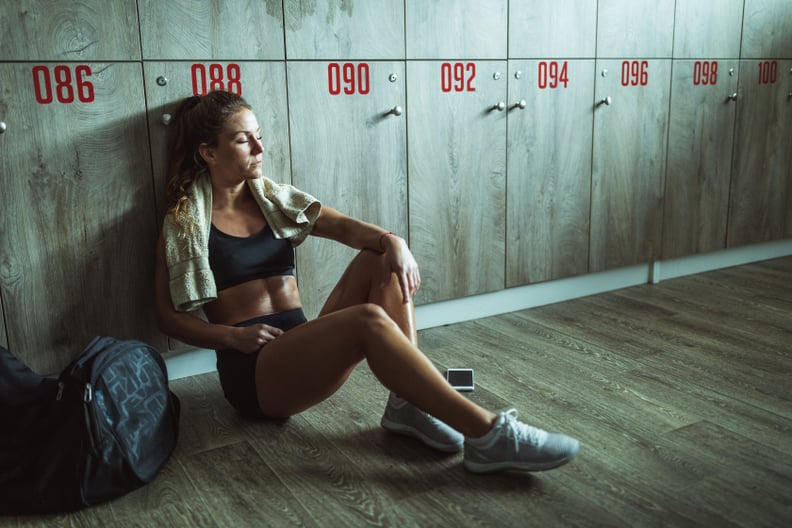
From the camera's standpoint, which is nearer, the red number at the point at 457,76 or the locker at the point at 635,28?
the red number at the point at 457,76

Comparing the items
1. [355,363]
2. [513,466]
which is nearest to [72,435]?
[355,363]

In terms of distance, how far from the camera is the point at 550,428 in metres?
1.96

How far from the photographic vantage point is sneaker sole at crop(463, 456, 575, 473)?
1639 mm

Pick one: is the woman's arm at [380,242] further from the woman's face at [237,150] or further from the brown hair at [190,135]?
the brown hair at [190,135]

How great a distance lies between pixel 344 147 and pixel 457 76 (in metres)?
0.54

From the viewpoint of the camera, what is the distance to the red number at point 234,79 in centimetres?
224

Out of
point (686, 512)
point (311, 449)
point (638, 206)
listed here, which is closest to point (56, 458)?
point (311, 449)

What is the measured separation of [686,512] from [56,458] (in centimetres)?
141

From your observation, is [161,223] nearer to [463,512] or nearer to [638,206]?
[463,512]

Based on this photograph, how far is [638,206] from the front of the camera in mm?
3271

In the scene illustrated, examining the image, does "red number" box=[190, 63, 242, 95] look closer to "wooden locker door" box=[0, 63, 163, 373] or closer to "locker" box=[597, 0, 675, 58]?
"wooden locker door" box=[0, 63, 163, 373]

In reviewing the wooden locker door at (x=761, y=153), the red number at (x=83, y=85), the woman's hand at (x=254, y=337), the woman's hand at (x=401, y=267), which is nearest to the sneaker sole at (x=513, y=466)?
the woman's hand at (x=401, y=267)

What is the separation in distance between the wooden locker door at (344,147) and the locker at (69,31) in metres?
0.53

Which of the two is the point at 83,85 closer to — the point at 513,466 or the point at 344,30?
the point at 344,30
